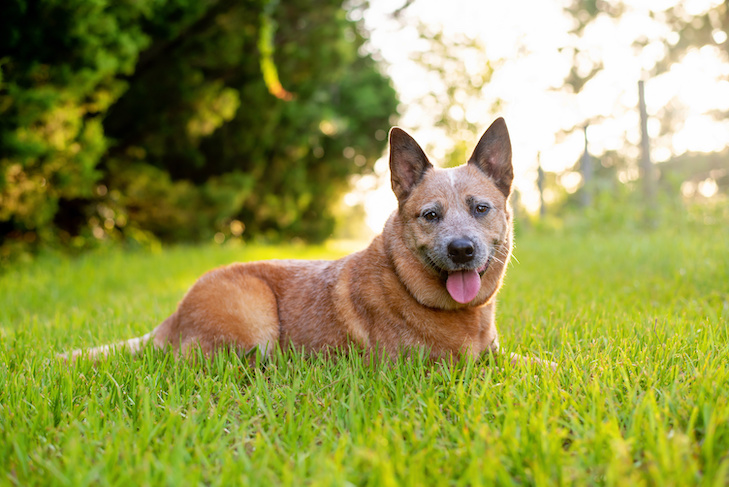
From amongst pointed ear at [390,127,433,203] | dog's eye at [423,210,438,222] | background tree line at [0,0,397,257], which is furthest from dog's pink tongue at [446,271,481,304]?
background tree line at [0,0,397,257]

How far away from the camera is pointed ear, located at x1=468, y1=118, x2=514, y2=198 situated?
10.6ft

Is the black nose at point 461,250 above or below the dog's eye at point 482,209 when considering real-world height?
below

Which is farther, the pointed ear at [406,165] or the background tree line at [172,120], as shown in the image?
the background tree line at [172,120]

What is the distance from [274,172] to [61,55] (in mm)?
8046

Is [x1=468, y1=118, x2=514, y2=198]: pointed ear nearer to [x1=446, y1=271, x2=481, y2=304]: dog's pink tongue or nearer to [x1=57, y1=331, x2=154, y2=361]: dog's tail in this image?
[x1=446, y1=271, x2=481, y2=304]: dog's pink tongue

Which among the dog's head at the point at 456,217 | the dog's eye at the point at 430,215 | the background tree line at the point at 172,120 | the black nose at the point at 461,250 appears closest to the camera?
the black nose at the point at 461,250

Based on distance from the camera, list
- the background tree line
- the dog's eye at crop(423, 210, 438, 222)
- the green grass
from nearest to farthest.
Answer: the green grass < the dog's eye at crop(423, 210, 438, 222) < the background tree line

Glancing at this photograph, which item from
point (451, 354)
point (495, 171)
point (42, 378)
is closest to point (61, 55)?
point (42, 378)

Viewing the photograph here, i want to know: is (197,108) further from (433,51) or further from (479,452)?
(433,51)

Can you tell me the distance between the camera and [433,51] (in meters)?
20.9

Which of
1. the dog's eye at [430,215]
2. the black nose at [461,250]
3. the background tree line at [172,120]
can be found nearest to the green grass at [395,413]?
the black nose at [461,250]

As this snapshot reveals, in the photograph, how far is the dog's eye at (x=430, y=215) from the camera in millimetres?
3000

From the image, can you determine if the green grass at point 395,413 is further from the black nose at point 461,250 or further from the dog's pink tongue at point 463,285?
the black nose at point 461,250

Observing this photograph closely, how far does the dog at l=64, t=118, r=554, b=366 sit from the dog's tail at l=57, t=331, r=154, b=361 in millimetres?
19
